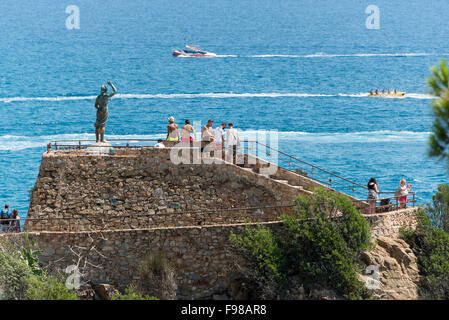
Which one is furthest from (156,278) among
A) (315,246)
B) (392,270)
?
(392,270)

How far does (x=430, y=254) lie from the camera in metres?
29.0

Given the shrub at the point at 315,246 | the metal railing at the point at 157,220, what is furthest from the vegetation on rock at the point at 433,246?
the metal railing at the point at 157,220

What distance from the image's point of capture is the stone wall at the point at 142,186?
29703 mm

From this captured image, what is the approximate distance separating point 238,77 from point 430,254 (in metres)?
72.0

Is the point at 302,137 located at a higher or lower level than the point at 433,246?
higher

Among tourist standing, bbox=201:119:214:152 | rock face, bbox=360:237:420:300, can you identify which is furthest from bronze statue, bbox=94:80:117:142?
rock face, bbox=360:237:420:300

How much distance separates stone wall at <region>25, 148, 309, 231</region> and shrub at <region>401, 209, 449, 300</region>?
16.0 feet

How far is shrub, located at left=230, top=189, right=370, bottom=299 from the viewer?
2677 centimetres

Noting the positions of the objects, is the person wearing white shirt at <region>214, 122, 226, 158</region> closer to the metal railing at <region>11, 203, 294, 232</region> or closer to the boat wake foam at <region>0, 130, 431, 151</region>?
the metal railing at <region>11, 203, 294, 232</region>

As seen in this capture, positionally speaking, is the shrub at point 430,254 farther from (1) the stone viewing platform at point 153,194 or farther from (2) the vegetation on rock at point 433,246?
(1) the stone viewing platform at point 153,194

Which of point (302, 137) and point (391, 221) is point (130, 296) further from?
point (302, 137)

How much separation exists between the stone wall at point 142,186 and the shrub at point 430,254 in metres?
4.89

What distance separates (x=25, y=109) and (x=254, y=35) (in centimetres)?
6173
